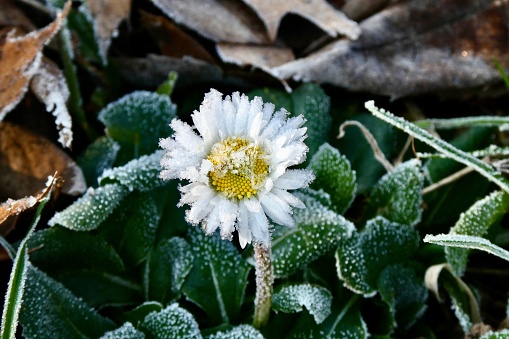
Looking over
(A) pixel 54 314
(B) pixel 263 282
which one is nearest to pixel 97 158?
(A) pixel 54 314

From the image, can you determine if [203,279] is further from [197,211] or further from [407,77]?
[407,77]

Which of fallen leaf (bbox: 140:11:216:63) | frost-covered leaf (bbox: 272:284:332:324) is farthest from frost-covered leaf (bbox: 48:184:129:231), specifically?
fallen leaf (bbox: 140:11:216:63)

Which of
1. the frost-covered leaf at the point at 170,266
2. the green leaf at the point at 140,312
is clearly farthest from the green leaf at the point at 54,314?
the frost-covered leaf at the point at 170,266

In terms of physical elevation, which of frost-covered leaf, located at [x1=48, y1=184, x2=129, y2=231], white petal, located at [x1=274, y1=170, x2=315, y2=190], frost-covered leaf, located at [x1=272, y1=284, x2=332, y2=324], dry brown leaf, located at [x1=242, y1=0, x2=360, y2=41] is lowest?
frost-covered leaf, located at [x1=272, y1=284, x2=332, y2=324]

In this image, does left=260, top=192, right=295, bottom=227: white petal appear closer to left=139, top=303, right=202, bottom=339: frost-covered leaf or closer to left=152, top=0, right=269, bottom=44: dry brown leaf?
left=139, top=303, right=202, bottom=339: frost-covered leaf

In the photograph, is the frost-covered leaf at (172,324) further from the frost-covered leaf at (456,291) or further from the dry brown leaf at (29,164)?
the frost-covered leaf at (456,291)
